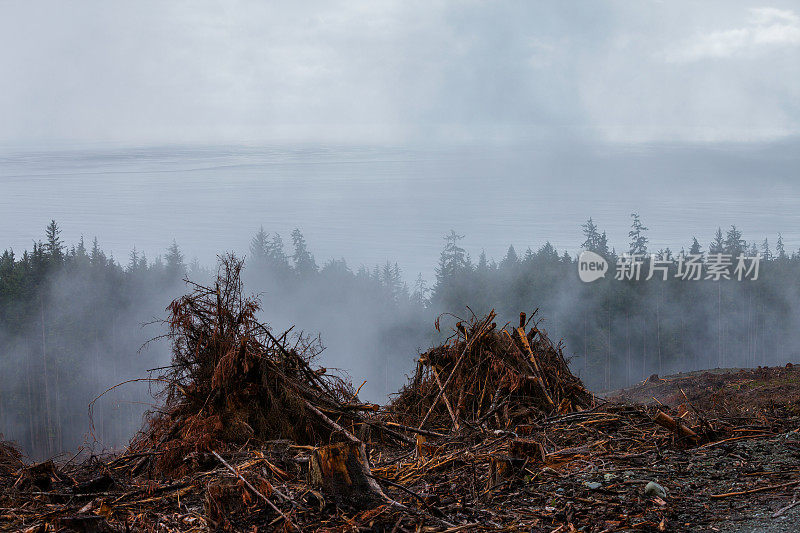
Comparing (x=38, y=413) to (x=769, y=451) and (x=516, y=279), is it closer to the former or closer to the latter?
(x=516, y=279)

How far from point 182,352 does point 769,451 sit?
5.70 m

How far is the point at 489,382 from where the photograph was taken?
8.30 metres

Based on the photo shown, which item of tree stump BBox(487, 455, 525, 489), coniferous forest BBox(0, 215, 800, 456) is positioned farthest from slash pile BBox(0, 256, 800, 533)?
coniferous forest BBox(0, 215, 800, 456)

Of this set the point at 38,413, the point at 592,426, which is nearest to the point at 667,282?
the point at 38,413

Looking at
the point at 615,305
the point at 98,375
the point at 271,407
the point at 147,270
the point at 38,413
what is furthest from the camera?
the point at 147,270

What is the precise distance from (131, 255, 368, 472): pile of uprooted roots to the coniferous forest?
5142 centimetres

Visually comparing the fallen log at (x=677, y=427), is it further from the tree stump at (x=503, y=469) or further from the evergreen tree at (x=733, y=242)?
the evergreen tree at (x=733, y=242)

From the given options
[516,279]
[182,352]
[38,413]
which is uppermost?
[516,279]

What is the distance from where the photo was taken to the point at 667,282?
7450 cm

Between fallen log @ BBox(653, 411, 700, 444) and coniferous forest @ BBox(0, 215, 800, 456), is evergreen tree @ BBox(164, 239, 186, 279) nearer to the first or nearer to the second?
coniferous forest @ BBox(0, 215, 800, 456)

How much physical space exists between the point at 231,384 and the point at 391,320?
79.2m

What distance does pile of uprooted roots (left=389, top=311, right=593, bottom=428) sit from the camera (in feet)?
26.3

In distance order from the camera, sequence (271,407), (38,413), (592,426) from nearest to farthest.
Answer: (592,426)
(271,407)
(38,413)

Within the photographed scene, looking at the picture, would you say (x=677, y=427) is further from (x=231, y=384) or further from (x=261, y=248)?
(x=261, y=248)
